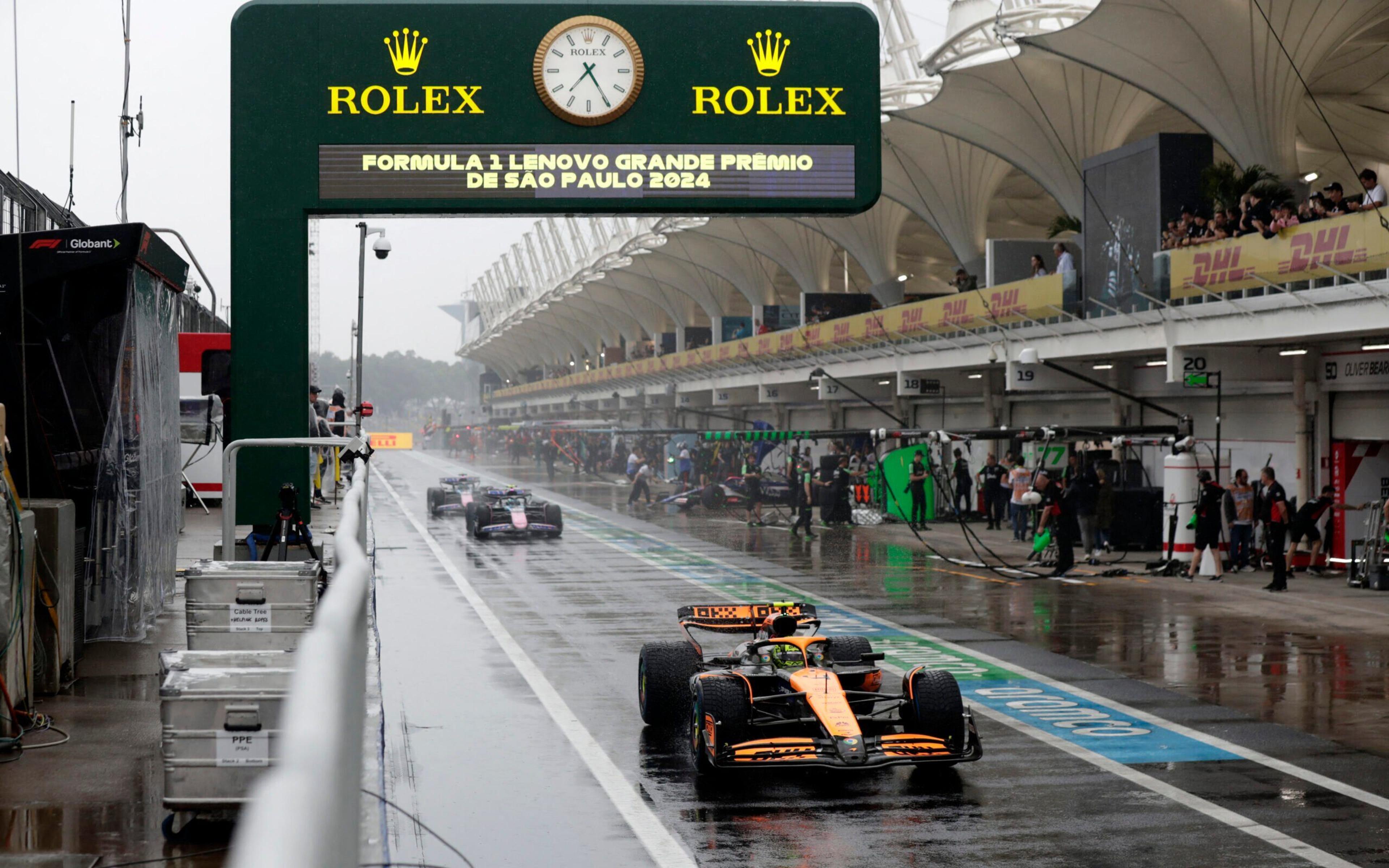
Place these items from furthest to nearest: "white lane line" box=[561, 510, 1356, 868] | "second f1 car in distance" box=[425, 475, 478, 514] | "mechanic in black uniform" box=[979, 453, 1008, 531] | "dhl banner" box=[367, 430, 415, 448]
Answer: "dhl banner" box=[367, 430, 415, 448]
"second f1 car in distance" box=[425, 475, 478, 514]
"mechanic in black uniform" box=[979, 453, 1008, 531]
"white lane line" box=[561, 510, 1356, 868]

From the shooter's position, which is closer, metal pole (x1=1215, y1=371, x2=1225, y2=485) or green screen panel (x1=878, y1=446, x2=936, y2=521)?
metal pole (x1=1215, y1=371, x2=1225, y2=485)

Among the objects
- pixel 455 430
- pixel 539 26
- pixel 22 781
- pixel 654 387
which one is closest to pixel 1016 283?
pixel 539 26

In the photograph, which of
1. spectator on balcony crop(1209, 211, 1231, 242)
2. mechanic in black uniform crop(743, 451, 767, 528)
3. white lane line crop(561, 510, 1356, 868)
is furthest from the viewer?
mechanic in black uniform crop(743, 451, 767, 528)

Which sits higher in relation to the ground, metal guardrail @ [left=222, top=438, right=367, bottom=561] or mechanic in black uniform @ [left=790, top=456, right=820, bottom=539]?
metal guardrail @ [left=222, top=438, right=367, bottom=561]

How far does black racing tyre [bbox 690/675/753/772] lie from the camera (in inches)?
351

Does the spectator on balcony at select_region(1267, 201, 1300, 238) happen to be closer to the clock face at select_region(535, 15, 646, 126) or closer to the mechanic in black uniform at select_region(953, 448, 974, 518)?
the clock face at select_region(535, 15, 646, 126)

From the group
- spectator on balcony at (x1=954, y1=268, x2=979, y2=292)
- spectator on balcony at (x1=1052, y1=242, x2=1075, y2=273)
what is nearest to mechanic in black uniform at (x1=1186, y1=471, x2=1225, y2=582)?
spectator on balcony at (x1=1052, y1=242, x2=1075, y2=273)

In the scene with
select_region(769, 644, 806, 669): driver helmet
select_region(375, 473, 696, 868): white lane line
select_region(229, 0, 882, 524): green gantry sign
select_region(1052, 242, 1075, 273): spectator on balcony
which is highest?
select_region(1052, 242, 1075, 273): spectator on balcony

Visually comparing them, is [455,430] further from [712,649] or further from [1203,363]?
[712,649]

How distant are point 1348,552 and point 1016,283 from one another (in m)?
9.04

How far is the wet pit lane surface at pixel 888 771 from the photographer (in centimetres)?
753

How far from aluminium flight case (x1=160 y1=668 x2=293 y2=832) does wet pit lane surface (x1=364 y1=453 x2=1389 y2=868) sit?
2.73ft

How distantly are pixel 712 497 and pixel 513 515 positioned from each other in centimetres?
1066

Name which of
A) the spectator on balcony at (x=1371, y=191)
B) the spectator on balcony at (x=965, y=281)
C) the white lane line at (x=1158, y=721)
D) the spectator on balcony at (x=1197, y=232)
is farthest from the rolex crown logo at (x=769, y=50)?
the spectator on balcony at (x=965, y=281)
